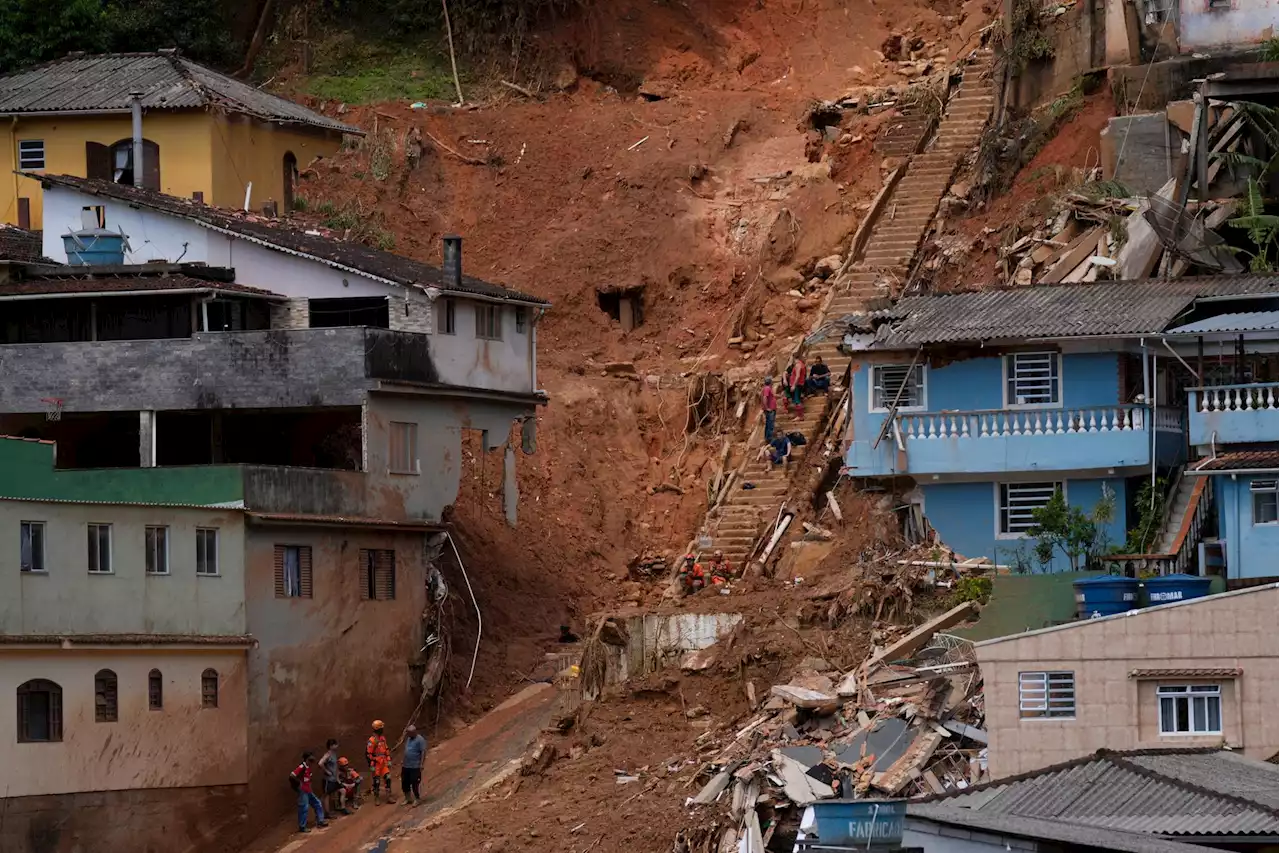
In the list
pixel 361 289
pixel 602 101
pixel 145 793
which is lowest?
pixel 145 793

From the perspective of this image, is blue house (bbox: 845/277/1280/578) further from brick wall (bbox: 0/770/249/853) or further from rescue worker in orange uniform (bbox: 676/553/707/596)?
brick wall (bbox: 0/770/249/853)

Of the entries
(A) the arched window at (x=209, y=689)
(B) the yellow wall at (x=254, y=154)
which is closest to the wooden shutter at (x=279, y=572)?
(A) the arched window at (x=209, y=689)

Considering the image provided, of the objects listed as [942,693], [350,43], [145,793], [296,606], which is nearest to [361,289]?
[296,606]

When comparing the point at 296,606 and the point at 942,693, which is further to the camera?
the point at 296,606

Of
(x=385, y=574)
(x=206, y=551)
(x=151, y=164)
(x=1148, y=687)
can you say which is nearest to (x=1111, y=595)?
(x=1148, y=687)

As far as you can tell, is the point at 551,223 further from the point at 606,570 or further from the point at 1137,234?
the point at 1137,234

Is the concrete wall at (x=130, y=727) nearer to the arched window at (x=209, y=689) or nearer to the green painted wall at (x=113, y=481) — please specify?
the arched window at (x=209, y=689)
